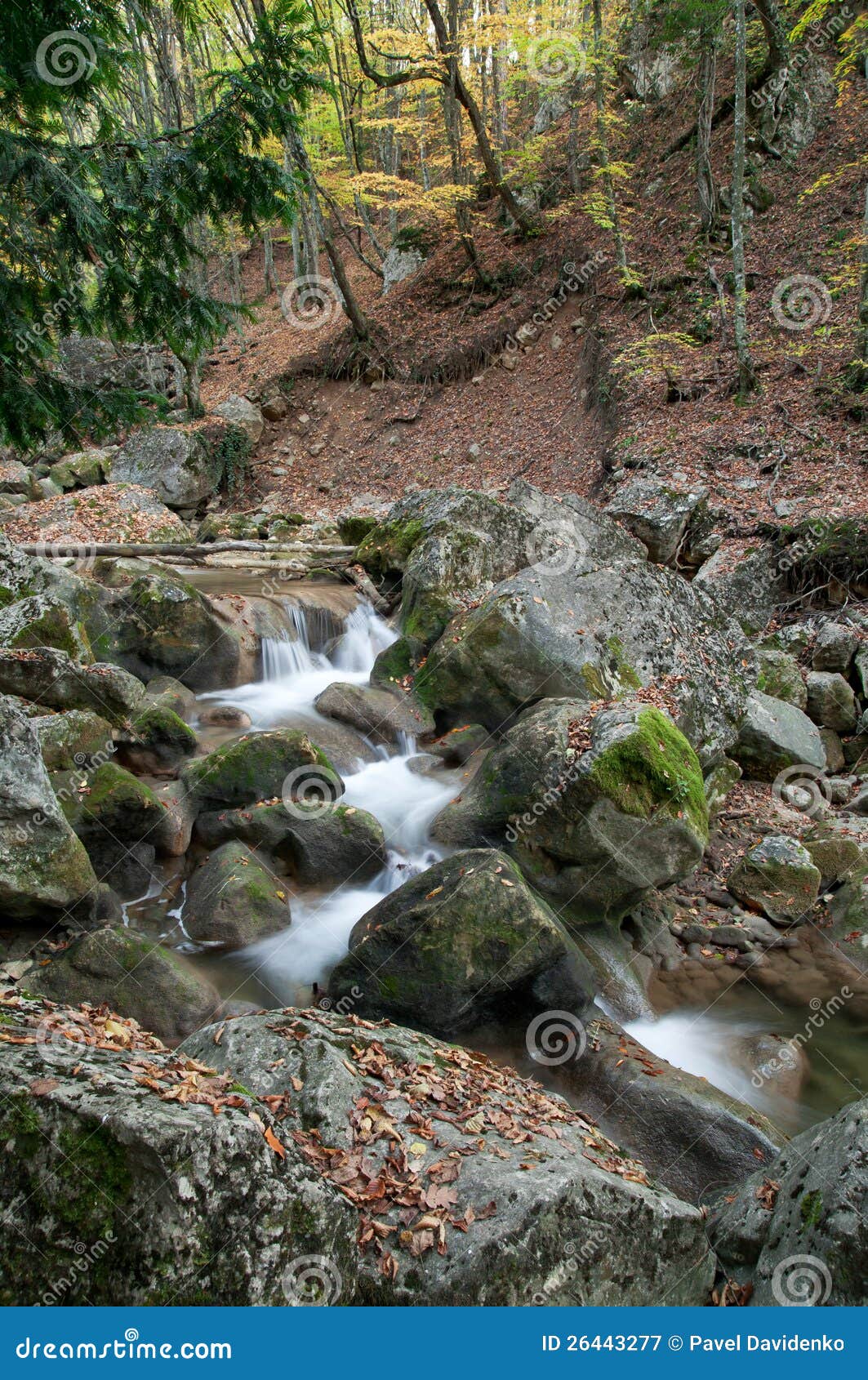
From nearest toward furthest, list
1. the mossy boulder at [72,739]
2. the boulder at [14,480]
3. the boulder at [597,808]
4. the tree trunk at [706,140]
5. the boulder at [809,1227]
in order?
the boulder at [809,1227] < the boulder at [597,808] < the mossy boulder at [72,739] < the boulder at [14,480] < the tree trunk at [706,140]

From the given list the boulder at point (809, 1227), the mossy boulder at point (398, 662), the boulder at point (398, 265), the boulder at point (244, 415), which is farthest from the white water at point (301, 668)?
the boulder at point (398, 265)

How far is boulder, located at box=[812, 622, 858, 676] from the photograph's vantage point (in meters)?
10.9

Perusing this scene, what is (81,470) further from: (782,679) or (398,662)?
(782,679)

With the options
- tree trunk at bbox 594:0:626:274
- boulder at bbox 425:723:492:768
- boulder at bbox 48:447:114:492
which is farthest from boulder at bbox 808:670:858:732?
boulder at bbox 48:447:114:492

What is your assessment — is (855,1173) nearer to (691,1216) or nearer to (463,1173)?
(691,1216)

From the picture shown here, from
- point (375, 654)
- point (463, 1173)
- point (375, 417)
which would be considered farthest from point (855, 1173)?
point (375, 417)

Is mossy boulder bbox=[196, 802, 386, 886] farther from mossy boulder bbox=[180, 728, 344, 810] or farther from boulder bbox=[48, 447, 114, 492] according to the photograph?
boulder bbox=[48, 447, 114, 492]

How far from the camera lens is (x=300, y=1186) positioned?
8.86ft

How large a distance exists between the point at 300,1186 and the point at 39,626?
650cm

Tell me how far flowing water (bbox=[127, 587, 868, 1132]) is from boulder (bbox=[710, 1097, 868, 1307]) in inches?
76.5

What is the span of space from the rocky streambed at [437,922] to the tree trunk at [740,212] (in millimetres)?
4755

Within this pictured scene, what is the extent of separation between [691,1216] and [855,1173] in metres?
0.80

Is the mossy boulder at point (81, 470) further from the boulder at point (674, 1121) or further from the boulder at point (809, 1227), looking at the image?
the boulder at point (809, 1227)

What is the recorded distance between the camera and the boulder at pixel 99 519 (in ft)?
46.8
